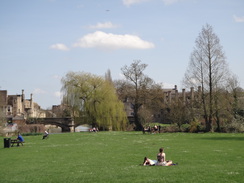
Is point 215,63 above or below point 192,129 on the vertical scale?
above

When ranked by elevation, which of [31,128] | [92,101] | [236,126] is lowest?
[31,128]

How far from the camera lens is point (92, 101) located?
75.5m

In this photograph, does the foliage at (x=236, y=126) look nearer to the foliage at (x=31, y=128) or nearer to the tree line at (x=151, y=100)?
the tree line at (x=151, y=100)

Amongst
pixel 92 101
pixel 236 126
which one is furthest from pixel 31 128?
pixel 236 126

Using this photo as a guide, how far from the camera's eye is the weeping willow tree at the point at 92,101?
74.9 m

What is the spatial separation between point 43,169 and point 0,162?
21.0 feet

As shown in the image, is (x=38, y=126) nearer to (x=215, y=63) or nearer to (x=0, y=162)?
(x=215, y=63)

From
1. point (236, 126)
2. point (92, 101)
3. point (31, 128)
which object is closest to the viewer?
point (236, 126)

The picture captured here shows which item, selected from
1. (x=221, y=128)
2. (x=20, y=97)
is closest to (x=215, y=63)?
(x=221, y=128)

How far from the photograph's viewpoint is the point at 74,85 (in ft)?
247

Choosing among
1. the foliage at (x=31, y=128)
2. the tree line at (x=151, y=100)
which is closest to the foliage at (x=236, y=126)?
the tree line at (x=151, y=100)

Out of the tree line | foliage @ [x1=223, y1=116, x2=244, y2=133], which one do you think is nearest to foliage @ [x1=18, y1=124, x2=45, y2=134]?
the tree line

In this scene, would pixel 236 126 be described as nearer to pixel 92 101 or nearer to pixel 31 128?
pixel 92 101

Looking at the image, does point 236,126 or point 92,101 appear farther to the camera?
point 92,101
